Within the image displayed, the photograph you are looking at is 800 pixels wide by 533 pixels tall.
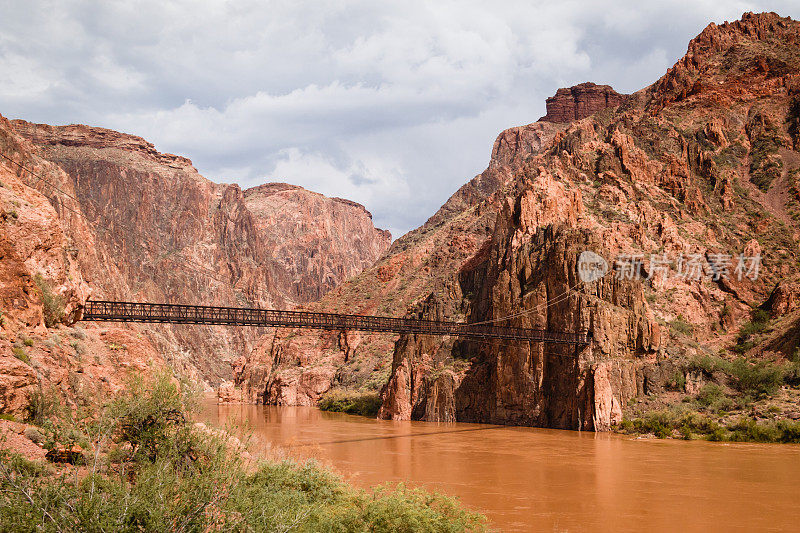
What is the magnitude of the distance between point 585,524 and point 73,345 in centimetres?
1488

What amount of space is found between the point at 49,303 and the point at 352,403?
39046 mm

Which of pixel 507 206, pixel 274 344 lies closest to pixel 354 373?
A: pixel 274 344

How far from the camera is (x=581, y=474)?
888 inches

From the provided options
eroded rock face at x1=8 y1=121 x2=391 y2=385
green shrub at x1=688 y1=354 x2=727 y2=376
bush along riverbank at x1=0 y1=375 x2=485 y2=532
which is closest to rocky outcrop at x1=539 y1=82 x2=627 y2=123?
eroded rock face at x1=8 y1=121 x2=391 y2=385

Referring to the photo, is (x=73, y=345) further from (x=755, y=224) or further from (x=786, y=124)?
(x=786, y=124)

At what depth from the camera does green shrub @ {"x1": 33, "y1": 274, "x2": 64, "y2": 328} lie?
1750cm

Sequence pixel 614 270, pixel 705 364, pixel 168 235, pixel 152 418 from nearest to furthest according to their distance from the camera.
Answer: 1. pixel 152 418
2. pixel 705 364
3. pixel 614 270
4. pixel 168 235

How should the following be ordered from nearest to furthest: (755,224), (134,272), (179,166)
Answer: (755,224)
(134,272)
(179,166)

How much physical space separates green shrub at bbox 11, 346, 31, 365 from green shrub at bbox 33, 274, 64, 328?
373cm

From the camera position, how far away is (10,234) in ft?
53.4

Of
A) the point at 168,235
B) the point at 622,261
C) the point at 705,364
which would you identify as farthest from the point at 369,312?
the point at 168,235

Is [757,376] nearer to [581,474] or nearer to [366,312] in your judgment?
[581,474]

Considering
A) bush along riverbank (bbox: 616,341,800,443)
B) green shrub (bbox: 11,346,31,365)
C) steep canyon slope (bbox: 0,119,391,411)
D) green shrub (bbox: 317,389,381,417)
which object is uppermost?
steep canyon slope (bbox: 0,119,391,411)

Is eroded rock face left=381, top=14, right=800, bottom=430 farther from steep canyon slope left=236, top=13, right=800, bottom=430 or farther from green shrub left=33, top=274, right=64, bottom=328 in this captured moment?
green shrub left=33, top=274, right=64, bottom=328
